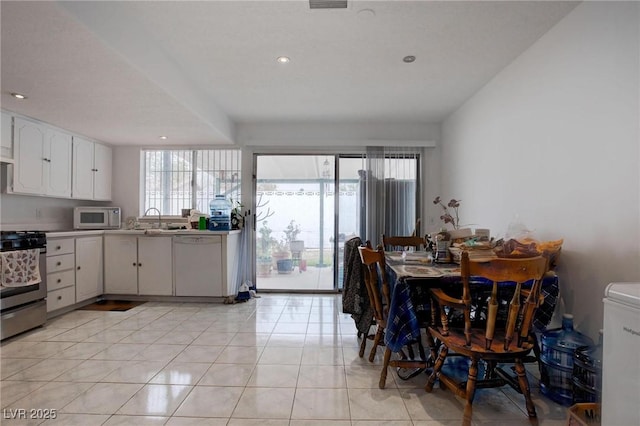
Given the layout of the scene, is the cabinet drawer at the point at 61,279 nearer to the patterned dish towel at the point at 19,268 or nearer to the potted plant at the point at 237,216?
the patterned dish towel at the point at 19,268

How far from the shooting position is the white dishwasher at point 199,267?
3.97 metres

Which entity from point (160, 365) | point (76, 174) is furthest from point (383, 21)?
point (76, 174)

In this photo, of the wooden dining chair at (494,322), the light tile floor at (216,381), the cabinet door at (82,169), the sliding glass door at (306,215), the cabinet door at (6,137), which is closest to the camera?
the wooden dining chair at (494,322)

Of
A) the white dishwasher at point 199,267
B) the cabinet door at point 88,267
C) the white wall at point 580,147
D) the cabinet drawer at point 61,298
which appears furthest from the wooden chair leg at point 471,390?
the cabinet door at point 88,267

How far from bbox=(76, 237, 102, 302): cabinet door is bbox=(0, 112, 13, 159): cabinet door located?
1112 mm

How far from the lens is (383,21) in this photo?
7.16 feet

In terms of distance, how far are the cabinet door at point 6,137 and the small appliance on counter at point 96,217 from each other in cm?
108

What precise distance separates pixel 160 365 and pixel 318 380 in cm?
122

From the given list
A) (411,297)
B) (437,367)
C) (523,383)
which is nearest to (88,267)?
(411,297)

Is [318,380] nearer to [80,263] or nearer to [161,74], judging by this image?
[161,74]

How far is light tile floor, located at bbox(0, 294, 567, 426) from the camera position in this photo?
1.72 meters

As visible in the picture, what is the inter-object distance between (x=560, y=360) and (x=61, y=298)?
15.3 feet

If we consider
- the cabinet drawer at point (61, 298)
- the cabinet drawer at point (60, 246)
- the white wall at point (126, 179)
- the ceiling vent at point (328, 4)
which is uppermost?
the ceiling vent at point (328, 4)

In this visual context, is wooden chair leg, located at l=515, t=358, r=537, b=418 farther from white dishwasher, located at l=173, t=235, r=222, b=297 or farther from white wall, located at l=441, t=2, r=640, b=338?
white dishwasher, located at l=173, t=235, r=222, b=297
